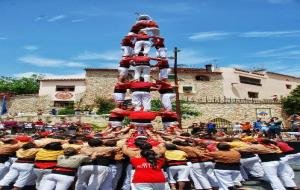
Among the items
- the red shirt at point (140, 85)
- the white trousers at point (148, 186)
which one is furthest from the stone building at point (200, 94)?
the white trousers at point (148, 186)

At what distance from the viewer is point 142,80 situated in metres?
12.7

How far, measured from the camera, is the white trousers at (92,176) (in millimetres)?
7984

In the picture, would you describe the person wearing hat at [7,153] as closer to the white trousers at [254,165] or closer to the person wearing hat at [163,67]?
the person wearing hat at [163,67]

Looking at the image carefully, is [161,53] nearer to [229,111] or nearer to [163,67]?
[163,67]

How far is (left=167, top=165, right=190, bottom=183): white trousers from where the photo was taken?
899 centimetres

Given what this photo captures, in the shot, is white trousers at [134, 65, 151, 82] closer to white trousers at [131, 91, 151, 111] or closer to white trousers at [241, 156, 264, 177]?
white trousers at [131, 91, 151, 111]

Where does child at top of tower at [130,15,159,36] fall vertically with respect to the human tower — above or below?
above

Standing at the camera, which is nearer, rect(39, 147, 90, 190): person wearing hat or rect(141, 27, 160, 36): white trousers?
rect(39, 147, 90, 190): person wearing hat

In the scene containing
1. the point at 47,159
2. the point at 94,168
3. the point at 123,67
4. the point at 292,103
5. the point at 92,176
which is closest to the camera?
the point at 94,168

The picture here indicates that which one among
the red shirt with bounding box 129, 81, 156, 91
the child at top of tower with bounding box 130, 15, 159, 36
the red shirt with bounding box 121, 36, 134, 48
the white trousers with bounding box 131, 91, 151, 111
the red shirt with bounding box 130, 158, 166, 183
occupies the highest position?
the child at top of tower with bounding box 130, 15, 159, 36

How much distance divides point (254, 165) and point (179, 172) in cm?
288

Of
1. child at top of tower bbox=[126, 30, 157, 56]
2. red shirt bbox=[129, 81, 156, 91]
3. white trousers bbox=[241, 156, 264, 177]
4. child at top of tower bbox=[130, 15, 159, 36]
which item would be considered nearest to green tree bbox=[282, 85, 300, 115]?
child at top of tower bbox=[130, 15, 159, 36]

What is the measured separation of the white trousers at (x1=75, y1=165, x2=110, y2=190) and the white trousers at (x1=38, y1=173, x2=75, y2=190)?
0.45 metres

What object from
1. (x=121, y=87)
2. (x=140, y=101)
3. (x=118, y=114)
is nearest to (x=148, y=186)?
(x=140, y=101)
